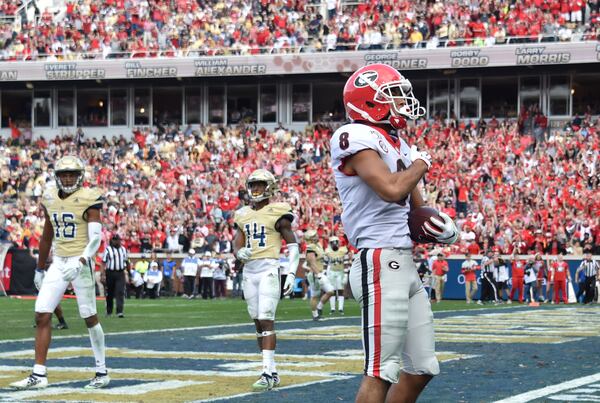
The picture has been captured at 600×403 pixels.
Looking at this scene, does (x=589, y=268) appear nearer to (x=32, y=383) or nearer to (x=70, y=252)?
(x=70, y=252)

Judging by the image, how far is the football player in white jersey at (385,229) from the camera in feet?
17.8

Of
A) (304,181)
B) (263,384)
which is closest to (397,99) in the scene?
(263,384)

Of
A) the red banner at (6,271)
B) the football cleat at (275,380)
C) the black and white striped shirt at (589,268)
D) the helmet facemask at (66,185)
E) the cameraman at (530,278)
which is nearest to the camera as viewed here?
the football cleat at (275,380)

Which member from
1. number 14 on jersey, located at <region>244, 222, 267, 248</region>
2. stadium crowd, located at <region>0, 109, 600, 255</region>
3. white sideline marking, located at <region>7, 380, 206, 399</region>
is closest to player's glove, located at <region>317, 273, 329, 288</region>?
stadium crowd, located at <region>0, 109, 600, 255</region>

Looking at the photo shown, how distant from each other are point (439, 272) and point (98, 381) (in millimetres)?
19468

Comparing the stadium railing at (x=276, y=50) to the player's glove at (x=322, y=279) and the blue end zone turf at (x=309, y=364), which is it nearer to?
the player's glove at (x=322, y=279)

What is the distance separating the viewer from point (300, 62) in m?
39.5

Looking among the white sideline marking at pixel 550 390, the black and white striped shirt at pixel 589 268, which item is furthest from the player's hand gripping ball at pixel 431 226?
the black and white striped shirt at pixel 589 268

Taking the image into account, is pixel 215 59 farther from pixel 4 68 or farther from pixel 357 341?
pixel 357 341

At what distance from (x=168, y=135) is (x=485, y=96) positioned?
11.1m

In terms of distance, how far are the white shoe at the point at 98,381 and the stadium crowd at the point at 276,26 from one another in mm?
29598

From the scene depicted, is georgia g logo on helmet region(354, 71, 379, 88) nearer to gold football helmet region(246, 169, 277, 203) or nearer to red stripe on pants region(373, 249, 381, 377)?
red stripe on pants region(373, 249, 381, 377)

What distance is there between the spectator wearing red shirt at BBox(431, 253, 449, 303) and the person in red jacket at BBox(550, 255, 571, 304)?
2625 mm

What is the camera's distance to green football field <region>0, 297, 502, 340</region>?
17.0m
